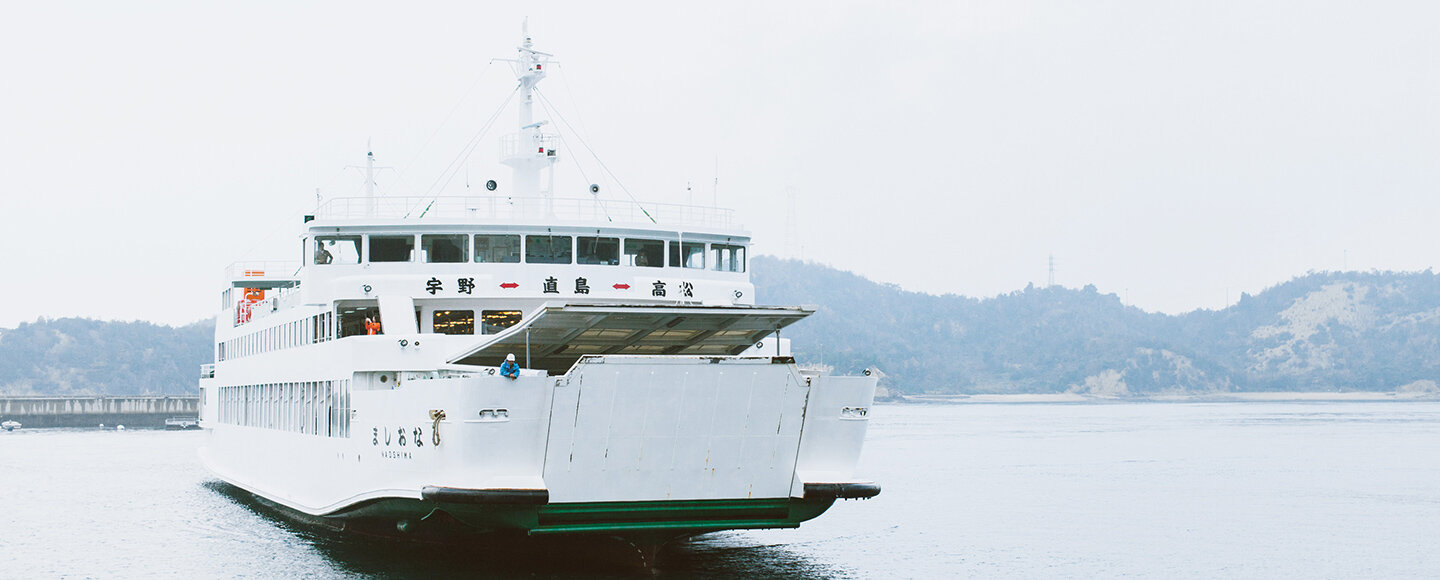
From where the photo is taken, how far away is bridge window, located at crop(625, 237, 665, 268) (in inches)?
1005

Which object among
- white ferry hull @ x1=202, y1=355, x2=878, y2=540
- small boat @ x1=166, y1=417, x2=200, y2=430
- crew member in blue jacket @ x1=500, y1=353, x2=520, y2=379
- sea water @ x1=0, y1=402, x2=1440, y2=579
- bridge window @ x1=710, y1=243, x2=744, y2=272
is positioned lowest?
small boat @ x1=166, y1=417, x2=200, y2=430

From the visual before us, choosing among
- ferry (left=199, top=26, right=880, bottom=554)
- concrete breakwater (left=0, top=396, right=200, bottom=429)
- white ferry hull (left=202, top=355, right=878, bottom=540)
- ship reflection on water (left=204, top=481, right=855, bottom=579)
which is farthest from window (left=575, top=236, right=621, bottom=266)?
concrete breakwater (left=0, top=396, right=200, bottom=429)

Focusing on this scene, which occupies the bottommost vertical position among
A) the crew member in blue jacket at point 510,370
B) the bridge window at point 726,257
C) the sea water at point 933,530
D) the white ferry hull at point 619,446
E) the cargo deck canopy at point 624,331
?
the sea water at point 933,530

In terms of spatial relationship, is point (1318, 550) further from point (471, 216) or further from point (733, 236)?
point (471, 216)

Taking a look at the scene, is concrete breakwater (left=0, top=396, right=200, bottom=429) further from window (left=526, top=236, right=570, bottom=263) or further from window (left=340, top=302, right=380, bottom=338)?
window (left=526, top=236, right=570, bottom=263)

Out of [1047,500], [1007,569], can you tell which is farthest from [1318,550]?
[1047,500]

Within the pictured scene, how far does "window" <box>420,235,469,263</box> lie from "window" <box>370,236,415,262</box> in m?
0.30

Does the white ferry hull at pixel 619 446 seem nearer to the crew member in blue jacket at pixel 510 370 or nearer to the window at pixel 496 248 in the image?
the crew member in blue jacket at pixel 510 370

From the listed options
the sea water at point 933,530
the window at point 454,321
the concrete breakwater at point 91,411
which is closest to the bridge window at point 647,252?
the window at point 454,321

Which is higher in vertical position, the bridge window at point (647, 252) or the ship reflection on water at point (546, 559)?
the bridge window at point (647, 252)

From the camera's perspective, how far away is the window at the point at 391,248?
81.9 ft

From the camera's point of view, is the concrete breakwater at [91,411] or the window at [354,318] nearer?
the window at [354,318]

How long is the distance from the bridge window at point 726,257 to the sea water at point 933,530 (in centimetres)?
535

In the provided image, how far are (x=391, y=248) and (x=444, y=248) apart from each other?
3.24 ft
